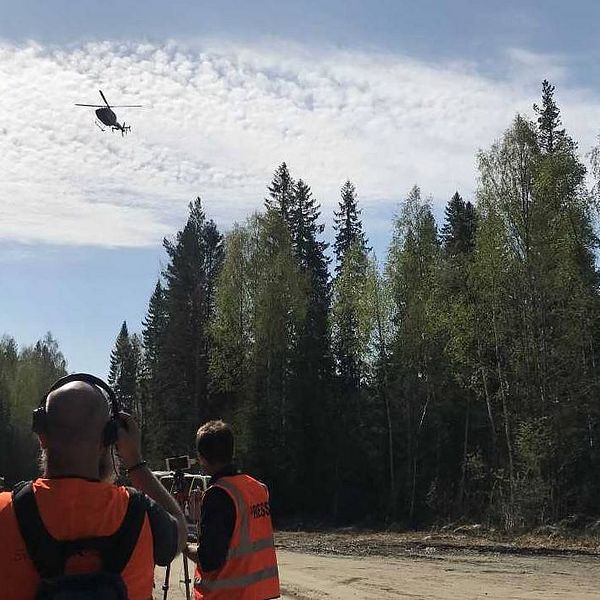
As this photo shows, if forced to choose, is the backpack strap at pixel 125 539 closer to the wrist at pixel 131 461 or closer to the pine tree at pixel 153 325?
the wrist at pixel 131 461

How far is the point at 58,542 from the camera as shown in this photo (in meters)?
2.05

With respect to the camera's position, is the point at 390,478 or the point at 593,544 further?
the point at 390,478

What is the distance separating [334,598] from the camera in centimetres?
1176

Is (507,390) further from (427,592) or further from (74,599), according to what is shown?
(74,599)

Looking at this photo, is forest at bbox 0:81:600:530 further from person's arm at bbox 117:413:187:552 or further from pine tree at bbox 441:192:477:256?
person's arm at bbox 117:413:187:552

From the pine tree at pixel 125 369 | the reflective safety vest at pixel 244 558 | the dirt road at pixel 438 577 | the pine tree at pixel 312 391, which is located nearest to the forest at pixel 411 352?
the pine tree at pixel 312 391

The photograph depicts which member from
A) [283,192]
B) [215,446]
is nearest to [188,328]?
[283,192]

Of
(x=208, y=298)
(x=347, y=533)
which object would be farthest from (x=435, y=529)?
(x=208, y=298)

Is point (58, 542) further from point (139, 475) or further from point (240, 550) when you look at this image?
point (240, 550)

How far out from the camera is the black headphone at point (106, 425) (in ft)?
7.22

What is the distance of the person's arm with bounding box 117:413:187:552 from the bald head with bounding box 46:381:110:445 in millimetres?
187

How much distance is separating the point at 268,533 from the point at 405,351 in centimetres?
2987

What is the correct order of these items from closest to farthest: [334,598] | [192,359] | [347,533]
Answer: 1. [334,598]
2. [347,533]
3. [192,359]

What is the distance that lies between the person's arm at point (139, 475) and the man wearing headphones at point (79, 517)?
0.17ft
